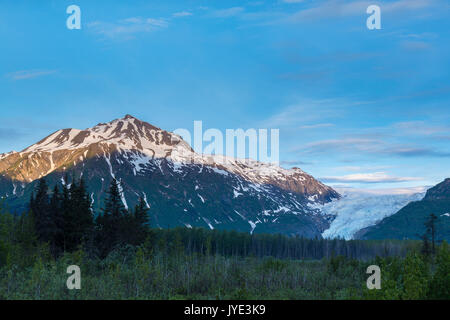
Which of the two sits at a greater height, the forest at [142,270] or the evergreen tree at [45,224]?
the evergreen tree at [45,224]

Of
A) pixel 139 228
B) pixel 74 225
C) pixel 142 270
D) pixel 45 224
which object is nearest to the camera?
pixel 142 270

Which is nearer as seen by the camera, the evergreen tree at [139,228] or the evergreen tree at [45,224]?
the evergreen tree at [45,224]

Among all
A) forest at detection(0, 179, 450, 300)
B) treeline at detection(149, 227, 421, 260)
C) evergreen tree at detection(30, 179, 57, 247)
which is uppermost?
evergreen tree at detection(30, 179, 57, 247)

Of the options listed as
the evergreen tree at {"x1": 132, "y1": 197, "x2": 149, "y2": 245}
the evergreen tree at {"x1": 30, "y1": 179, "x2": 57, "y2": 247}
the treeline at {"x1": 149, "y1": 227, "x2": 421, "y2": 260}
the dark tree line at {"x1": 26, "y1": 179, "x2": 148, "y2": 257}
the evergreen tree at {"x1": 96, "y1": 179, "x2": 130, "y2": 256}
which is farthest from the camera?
the treeline at {"x1": 149, "y1": 227, "x2": 421, "y2": 260}

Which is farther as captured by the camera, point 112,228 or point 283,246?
point 283,246

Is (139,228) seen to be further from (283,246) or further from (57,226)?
(283,246)

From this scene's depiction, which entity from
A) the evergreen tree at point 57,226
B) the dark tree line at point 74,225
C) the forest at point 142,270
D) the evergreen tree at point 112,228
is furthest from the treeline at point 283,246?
the evergreen tree at point 57,226

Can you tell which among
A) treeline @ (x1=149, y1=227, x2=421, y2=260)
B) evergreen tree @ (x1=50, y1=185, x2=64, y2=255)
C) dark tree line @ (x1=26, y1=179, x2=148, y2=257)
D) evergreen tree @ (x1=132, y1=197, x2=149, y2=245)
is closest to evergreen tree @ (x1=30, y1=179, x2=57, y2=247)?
dark tree line @ (x1=26, y1=179, x2=148, y2=257)

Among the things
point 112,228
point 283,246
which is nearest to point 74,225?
point 112,228

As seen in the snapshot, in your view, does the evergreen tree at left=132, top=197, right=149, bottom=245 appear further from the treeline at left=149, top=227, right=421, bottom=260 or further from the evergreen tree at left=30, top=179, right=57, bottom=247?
the treeline at left=149, top=227, right=421, bottom=260

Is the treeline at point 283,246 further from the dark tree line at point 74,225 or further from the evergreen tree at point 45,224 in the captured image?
the evergreen tree at point 45,224

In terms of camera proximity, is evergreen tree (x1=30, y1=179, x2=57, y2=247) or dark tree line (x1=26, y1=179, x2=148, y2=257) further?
dark tree line (x1=26, y1=179, x2=148, y2=257)
